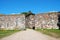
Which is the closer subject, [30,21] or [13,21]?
[13,21]

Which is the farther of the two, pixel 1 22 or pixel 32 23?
pixel 32 23

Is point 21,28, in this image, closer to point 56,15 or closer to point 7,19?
point 7,19

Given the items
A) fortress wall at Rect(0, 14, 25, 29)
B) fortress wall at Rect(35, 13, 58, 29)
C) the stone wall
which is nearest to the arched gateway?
fortress wall at Rect(35, 13, 58, 29)

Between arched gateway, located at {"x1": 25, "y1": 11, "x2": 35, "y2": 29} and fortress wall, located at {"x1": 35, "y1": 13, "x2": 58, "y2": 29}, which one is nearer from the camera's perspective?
fortress wall, located at {"x1": 35, "y1": 13, "x2": 58, "y2": 29}

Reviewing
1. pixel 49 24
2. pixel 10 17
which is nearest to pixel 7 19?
pixel 10 17

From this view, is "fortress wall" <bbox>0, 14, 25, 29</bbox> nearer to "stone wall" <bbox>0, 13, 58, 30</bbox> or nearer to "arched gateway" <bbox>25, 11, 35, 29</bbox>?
"stone wall" <bbox>0, 13, 58, 30</bbox>

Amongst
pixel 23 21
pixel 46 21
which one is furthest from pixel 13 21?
pixel 46 21

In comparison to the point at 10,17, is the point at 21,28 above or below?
below

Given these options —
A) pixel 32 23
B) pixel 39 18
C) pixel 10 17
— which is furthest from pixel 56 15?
pixel 10 17

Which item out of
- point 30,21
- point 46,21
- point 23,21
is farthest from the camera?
point 30,21

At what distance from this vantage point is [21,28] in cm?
3516

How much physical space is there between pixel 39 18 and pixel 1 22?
8.49 meters

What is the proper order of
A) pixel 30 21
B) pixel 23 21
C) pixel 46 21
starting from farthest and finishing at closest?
pixel 30 21
pixel 46 21
pixel 23 21

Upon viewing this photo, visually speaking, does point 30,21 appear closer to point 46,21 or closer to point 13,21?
point 46,21
